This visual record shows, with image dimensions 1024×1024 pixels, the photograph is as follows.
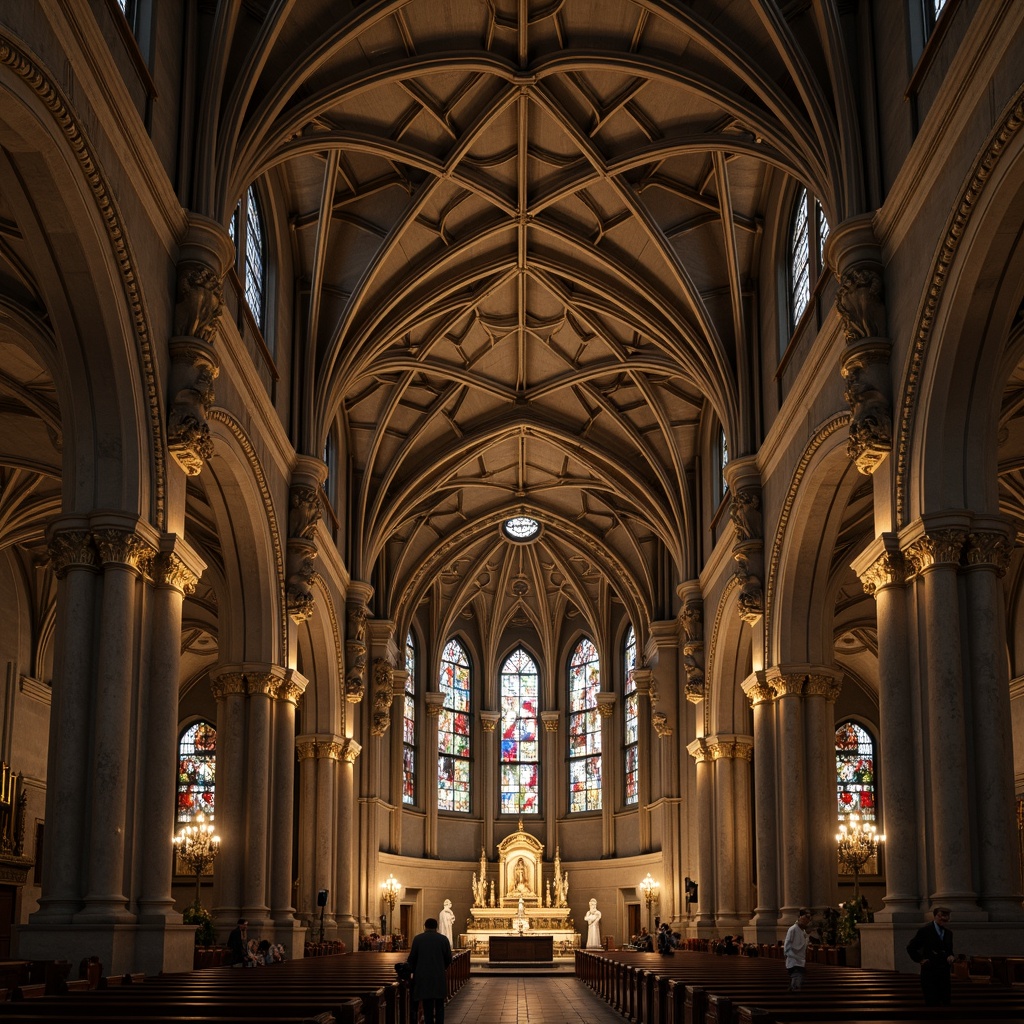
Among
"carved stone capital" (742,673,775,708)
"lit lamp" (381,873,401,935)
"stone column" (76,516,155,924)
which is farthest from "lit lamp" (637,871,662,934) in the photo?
"stone column" (76,516,155,924)

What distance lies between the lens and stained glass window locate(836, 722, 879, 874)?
42.5 meters

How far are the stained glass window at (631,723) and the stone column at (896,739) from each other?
27963 millimetres

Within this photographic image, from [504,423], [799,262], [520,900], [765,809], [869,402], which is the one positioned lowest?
[520,900]

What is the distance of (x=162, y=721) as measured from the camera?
1650 cm

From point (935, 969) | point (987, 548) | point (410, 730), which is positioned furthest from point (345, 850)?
point (935, 969)

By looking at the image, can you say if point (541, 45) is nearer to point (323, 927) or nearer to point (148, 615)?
point (148, 615)

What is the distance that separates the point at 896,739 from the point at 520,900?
30.2 meters

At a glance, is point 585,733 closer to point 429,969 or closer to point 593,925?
point 593,925

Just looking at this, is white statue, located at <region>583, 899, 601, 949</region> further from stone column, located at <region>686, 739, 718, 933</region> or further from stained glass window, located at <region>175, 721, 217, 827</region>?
stained glass window, located at <region>175, 721, 217, 827</region>

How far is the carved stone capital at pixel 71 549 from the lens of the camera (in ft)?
51.0

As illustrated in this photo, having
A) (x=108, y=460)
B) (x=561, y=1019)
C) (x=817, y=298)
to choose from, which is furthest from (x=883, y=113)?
(x=561, y=1019)

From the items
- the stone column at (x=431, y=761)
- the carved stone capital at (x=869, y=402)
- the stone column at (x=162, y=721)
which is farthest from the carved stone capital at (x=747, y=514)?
the stone column at (x=431, y=761)

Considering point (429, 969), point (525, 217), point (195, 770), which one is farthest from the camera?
point (195, 770)

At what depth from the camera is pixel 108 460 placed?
15828mm
